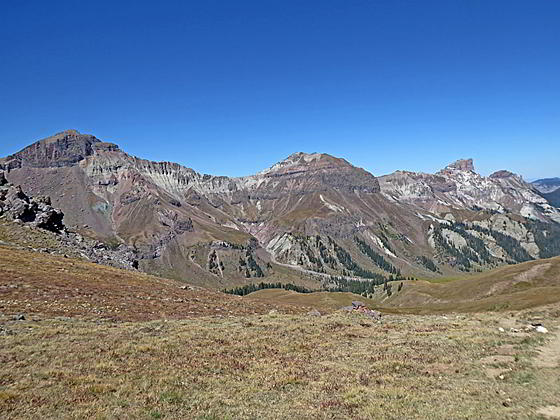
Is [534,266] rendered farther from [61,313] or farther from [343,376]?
[61,313]

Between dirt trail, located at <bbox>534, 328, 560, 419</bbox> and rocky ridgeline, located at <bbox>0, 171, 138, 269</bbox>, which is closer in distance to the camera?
dirt trail, located at <bbox>534, 328, 560, 419</bbox>

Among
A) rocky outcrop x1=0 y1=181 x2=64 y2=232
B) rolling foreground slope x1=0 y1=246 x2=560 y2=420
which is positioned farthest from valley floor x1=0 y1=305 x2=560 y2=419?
rocky outcrop x1=0 y1=181 x2=64 y2=232

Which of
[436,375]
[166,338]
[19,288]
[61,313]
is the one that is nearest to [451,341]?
[436,375]

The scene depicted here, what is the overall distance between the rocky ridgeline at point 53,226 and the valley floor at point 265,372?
63968mm

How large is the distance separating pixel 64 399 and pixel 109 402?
84.1 inches

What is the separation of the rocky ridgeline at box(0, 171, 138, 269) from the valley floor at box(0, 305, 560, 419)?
64.0m

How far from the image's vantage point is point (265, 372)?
23781 mm

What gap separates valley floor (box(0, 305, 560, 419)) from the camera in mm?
17672

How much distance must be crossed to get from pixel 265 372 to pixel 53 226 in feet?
346

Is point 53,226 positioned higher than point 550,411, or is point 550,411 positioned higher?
point 53,226

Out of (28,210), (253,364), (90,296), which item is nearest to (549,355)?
(253,364)

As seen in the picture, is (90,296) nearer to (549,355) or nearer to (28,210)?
(549,355)

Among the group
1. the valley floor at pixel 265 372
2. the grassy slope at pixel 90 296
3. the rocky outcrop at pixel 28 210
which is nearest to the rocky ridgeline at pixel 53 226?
the rocky outcrop at pixel 28 210

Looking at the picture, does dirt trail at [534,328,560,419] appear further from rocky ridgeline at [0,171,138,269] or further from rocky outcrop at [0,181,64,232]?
rocky outcrop at [0,181,64,232]
